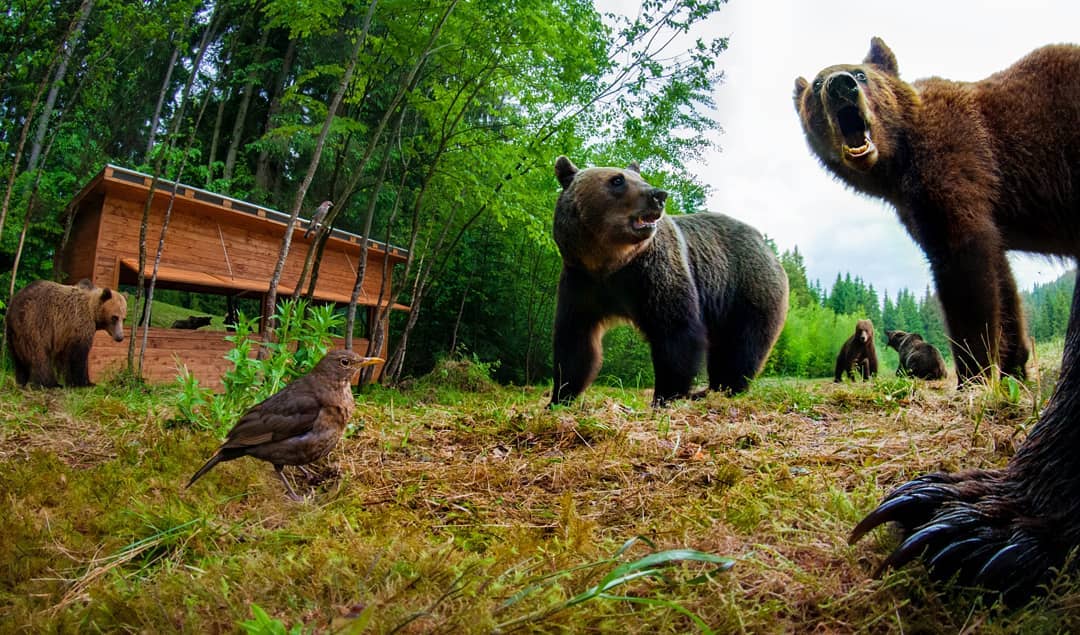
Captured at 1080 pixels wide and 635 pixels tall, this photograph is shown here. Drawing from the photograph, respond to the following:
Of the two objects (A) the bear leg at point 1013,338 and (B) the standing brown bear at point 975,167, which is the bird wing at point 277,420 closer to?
(B) the standing brown bear at point 975,167

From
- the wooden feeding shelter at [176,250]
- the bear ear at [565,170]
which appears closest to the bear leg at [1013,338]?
the bear ear at [565,170]

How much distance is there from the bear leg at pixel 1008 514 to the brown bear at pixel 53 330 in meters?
8.00

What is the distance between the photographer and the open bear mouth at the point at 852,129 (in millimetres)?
3213

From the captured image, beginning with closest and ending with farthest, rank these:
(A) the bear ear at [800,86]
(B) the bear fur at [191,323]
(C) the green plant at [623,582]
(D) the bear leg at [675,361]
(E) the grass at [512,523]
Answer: (C) the green plant at [623,582]
(E) the grass at [512,523]
(A) the bear ear at [800,86]
(D) the bear leg at [675,361]
(B) the bear fur at [191,323]

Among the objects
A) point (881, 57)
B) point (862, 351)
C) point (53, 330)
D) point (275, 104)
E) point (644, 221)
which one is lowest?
point (53, 330)

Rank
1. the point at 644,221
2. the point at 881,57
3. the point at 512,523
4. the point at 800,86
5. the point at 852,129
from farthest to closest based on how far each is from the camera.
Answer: the point at 644,221, the point at 800,86, the point at 881,57, the point at 852,129, the point at 512,523

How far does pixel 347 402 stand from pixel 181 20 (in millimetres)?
6043

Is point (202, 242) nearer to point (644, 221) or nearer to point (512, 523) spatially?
point (644, 221)

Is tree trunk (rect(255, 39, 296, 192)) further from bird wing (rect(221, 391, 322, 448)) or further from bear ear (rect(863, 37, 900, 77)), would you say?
bird wing (rect(221, 391, 322, 448))

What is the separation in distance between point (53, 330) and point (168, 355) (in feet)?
8.28

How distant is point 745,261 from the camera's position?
5.79m

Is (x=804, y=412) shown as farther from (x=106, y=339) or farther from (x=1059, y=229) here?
(x=106, y=339)

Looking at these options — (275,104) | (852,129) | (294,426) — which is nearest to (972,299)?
(852,129)

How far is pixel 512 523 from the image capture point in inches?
74.9
